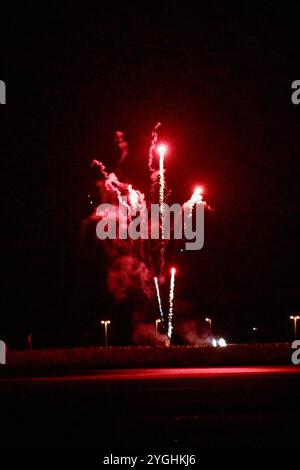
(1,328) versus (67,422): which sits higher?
(1,328)

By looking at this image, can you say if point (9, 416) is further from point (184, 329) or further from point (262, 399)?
point (184, 329)

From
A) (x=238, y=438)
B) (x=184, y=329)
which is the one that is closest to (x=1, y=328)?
(x=184, y=329)

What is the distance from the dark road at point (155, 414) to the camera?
9539 mm

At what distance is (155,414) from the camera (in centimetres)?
1226

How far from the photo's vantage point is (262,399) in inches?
543

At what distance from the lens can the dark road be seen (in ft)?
31.3

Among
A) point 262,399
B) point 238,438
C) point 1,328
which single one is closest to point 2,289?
point 1,328

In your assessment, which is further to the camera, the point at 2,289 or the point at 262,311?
the point at 262,311

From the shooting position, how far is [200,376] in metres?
20.9

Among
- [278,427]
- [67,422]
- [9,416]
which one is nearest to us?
[278,427]
